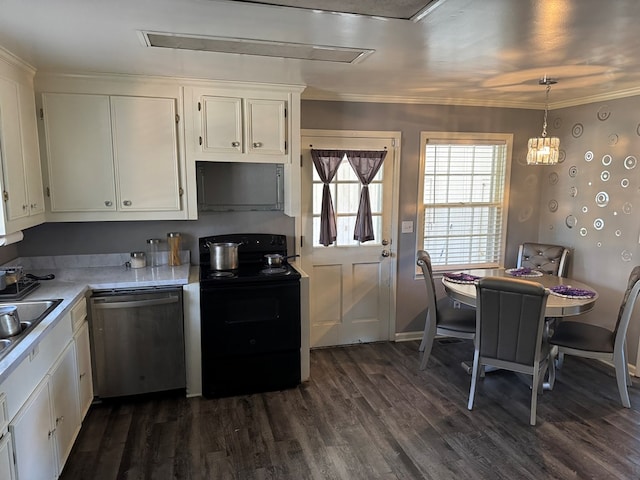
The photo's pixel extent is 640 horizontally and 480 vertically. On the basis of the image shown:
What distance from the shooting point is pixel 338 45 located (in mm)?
2283

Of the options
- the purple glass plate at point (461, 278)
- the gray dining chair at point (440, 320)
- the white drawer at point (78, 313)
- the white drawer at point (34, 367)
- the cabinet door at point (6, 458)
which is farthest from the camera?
the purple glass plate at point (461, 278)

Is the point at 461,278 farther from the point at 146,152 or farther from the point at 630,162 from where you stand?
the point at 146,152

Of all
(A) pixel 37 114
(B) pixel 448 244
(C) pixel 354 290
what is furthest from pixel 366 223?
(A) pixel 37 114

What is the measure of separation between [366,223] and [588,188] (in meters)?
2.01

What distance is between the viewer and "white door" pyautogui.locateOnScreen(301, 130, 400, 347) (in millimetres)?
3936

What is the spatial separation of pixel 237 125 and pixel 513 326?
7.83 feet

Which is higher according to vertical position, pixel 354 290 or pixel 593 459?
pixel 354 290

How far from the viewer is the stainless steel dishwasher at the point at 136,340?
296 centimetres

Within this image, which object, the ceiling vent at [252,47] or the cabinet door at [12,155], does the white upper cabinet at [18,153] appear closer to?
the cabinet door at [12,155]

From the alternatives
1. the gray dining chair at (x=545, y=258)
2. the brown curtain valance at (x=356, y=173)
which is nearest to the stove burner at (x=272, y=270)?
the brown curtain valance at (x=356, y=173)

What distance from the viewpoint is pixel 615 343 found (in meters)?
3.07

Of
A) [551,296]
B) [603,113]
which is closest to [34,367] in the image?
[551,296]

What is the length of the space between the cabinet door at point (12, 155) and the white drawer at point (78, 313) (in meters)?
0.61

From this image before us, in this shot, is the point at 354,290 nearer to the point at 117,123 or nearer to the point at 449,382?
the point at 449,382
